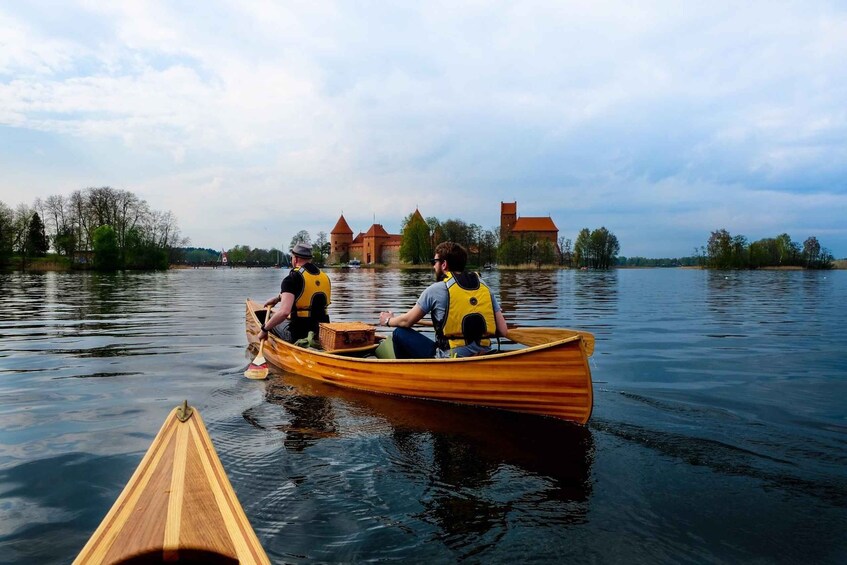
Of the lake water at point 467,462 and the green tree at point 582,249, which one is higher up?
the green tree at point 582,249

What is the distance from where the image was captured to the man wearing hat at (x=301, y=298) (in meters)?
8.37

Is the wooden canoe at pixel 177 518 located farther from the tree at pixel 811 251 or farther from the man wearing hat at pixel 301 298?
the tree at pixel 811 251

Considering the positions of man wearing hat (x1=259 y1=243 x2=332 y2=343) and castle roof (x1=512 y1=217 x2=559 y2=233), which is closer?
man wearing hat (x1=259 y1=243 x2=332 y2=343)

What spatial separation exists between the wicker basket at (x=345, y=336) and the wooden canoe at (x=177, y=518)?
4814 mm

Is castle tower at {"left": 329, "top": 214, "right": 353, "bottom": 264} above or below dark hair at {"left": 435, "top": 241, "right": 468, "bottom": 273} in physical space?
above

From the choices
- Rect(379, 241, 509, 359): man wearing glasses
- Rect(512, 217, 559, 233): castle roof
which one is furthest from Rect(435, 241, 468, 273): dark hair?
Rect(512, 217, 559, 233): castle roof

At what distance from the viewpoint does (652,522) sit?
3.66m

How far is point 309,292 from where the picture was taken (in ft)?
28.5

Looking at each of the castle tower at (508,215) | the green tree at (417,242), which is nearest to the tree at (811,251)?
the castle tower at (508,215)

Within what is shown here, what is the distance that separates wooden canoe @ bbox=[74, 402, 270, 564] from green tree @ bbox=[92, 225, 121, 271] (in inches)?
2795

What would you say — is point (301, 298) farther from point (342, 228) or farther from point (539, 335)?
Answer: point (342, 228)

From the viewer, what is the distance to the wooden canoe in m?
2.37

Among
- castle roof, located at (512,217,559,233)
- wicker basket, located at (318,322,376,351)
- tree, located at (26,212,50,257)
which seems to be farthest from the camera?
castle roof, located at (512,217,559,233)

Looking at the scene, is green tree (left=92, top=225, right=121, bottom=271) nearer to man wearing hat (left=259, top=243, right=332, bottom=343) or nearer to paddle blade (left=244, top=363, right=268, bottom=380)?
man wearing hat (left=259, top=243, right=332, bottom=343)
